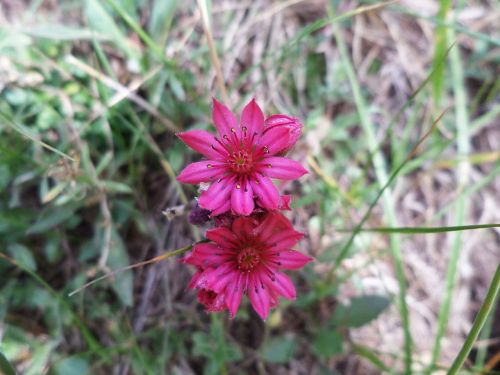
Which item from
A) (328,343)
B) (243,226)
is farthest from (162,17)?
(328,343)

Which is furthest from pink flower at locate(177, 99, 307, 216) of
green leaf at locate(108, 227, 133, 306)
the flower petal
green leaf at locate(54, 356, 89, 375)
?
green leaf at locate(54, 356, 89, 375)

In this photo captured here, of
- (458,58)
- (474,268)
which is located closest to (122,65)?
(458,58)

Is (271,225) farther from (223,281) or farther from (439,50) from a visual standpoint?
(439,50)

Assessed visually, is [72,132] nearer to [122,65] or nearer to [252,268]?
[122,65]

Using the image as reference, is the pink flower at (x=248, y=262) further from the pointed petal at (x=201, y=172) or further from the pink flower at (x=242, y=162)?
the pointed petal at (x=201, y=172)

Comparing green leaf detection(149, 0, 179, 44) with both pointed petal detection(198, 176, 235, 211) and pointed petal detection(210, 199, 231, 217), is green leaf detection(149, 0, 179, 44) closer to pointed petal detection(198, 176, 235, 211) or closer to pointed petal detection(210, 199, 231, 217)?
pointed petal detection(198, 176, 235, 211)

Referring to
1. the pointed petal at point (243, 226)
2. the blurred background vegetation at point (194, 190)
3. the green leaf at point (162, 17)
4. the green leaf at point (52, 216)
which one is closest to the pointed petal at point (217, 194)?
the pointed petal at point (243, 226)
